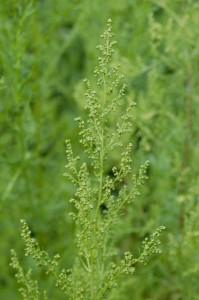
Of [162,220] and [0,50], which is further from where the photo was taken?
[162,220]

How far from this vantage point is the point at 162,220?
2.22 meters

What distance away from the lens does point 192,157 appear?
2.15m

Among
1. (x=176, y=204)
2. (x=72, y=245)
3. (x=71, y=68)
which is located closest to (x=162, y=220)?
(x=176, y=204)

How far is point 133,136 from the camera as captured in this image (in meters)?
2.49

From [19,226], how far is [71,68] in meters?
1.29

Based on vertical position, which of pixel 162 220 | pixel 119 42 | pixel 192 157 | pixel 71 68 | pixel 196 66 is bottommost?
pixel 162 220

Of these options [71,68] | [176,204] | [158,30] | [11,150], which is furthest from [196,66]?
[71,68]

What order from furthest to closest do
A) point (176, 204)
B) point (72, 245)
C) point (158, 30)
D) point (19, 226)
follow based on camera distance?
point (19, 226)
point (72, 245)
point (176, 204)
point (158, 30)

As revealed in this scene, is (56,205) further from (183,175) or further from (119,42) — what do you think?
(119,42)

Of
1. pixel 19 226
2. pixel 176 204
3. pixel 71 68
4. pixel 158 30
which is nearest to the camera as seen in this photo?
pixel 158 30

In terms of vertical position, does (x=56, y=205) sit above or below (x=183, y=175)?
above

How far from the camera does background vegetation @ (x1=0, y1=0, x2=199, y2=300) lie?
2000 mm

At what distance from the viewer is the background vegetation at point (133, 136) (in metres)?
2.00

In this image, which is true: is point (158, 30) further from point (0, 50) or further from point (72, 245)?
point (72, 245)
